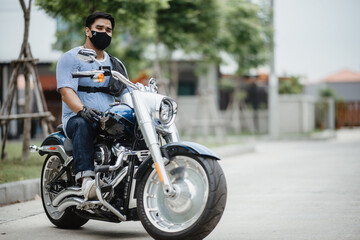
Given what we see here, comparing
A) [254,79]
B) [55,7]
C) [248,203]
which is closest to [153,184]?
[248,203]

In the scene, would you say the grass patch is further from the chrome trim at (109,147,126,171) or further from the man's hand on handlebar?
the chrome trim at (109,147,126,171)

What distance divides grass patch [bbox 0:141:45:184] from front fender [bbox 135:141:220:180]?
3.78m

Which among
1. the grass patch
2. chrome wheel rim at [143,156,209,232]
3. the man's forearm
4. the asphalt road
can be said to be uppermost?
the man's forearm

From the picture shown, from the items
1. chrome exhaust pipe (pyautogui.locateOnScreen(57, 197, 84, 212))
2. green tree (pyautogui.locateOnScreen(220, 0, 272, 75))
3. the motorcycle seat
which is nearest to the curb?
chrome exhaust pipe (pyautogui.locateOnScreen(57, 197, 84, 212))

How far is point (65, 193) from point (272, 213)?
2.24 m

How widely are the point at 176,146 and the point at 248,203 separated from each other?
9.50 ft

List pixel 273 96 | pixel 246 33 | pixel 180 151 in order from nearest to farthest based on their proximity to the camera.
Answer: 1. pixel 180 151
2. pixel 246 33
3. pixel 273 96

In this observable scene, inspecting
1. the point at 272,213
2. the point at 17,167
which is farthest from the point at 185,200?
the point at 17,167

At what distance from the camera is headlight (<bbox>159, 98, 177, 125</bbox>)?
4578mm

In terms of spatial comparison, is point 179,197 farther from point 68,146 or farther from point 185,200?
point 68,146

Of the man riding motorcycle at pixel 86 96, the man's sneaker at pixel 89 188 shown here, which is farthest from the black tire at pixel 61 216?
the man's sneaker at pixel 89 188

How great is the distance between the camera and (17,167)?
30.8ft

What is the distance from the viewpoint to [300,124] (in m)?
28.9

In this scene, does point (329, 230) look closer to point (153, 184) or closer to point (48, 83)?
point (153, 184)
